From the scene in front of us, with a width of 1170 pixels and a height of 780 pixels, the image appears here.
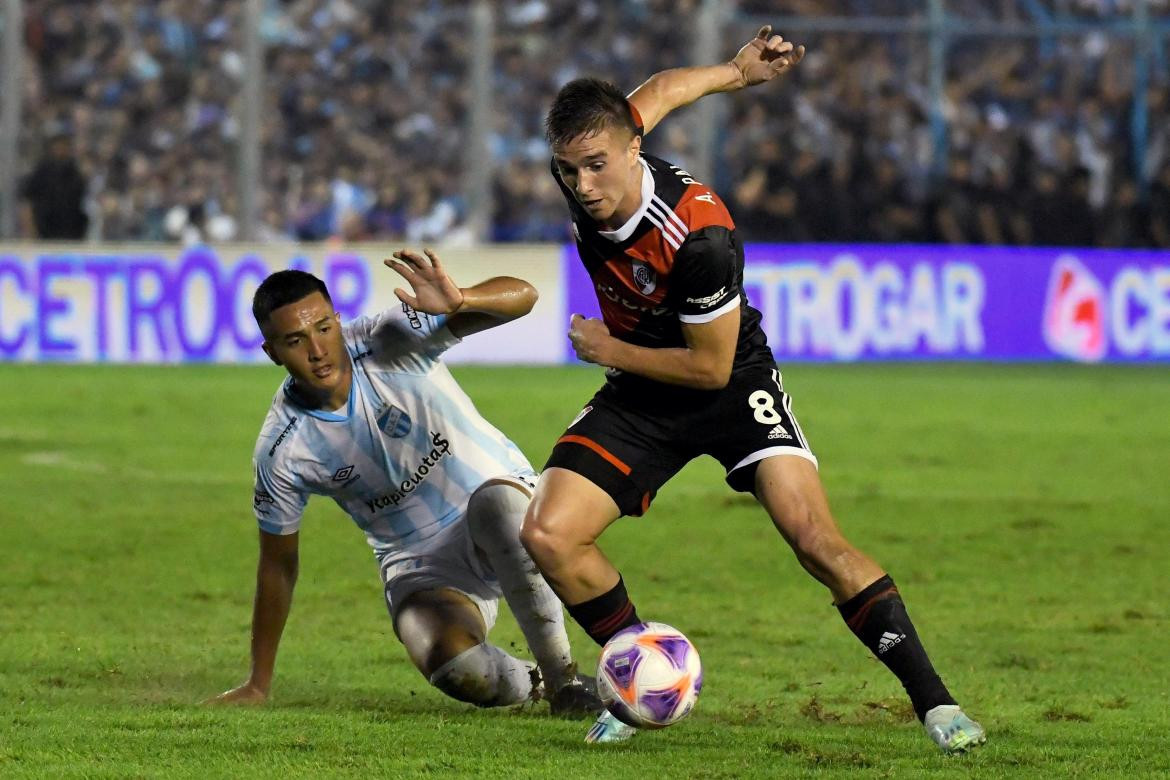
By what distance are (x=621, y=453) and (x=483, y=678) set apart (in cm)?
93

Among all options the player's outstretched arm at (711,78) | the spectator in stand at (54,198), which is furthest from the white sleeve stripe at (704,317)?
the spectator in stand at (54,198)

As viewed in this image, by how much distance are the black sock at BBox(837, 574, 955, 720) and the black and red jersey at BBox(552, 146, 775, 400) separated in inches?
32.9

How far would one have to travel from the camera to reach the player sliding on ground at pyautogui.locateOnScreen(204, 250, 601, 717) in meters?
5.84

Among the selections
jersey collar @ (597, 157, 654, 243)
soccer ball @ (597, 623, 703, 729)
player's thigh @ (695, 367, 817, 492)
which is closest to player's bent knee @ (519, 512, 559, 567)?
soccer ball @ (597, 623, 703, 729)

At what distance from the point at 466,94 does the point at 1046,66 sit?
6110 millimetres

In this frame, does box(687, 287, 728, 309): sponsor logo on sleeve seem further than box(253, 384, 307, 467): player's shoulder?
No

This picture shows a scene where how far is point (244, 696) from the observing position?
5883mm

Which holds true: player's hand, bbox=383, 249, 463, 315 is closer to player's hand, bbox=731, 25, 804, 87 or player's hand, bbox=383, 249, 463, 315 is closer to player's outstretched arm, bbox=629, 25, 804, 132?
player's outstretched arm, bbox=629, 25, 804, 132

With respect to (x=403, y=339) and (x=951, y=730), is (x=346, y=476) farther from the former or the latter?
(x=951, y=730)

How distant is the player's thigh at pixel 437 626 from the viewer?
5898mm

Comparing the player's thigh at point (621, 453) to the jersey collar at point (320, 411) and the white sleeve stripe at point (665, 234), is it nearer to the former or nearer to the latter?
the white sleeve stripe at point (665, 234)

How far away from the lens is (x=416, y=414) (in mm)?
6125

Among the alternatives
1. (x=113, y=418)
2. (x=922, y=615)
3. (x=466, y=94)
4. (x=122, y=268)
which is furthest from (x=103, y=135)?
(x=922, y=615)

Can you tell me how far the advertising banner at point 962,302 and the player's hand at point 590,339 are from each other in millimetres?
13033
